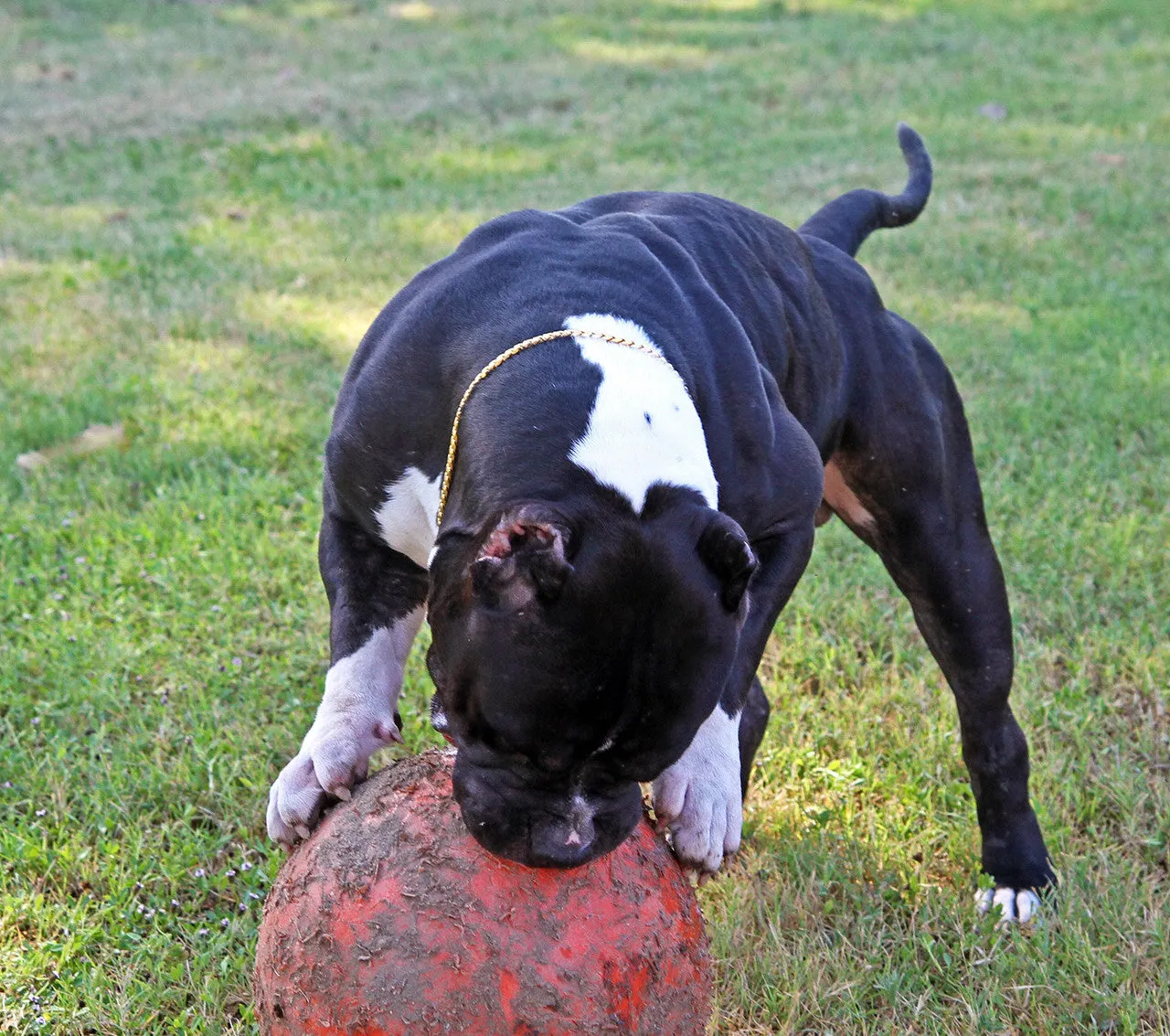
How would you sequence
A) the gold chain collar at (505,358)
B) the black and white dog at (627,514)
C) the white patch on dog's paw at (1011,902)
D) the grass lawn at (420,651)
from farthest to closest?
the white patch on dog's paw at (1011,902), the grass lawn at (420,651), the gold chain collar at (505,358), the black and white dog at (627,514)

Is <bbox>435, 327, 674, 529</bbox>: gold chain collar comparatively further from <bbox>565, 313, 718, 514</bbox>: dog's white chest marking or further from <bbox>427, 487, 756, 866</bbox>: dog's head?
<bbox>427, 487, 756, 866</bbox>: dog's head

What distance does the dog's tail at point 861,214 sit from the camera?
4301 mm

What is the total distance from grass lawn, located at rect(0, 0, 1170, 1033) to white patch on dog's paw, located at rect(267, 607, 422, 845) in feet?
1.76

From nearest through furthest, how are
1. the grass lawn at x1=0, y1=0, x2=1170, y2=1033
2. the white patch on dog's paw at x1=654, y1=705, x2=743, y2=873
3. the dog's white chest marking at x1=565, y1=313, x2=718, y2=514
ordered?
the dog's white chest marking at x1=565, y1=313, x2=718, y2=514 → the white patch on dog's paw at x1=654, y1=705, x2=743, y2=873 → the grass lawn at x1=0, y1=0, x2=1170, y2=1033

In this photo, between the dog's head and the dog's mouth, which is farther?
the dog's mouth

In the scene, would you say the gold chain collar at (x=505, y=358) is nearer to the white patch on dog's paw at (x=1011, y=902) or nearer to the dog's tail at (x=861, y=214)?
the dog's tail at (x=861, y=214)

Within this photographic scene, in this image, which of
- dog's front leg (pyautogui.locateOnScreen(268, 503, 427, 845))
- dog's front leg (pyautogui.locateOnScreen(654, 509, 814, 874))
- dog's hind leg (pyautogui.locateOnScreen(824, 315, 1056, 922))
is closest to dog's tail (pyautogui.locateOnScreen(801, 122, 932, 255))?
dog's hind leg (pyautogui.locateOnScreen(824, 315, 1056, 922))

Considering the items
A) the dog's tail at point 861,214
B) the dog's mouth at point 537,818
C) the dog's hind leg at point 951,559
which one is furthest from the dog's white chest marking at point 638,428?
the dog's tail at point 861,214

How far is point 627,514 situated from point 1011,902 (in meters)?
1.99

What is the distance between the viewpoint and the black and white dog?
2.29 metres

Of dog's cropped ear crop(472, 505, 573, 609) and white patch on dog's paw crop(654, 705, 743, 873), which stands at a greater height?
dog's cropped ear crop(472, 505, 573, 609)

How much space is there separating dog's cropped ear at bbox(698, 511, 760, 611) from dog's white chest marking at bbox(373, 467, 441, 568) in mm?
658

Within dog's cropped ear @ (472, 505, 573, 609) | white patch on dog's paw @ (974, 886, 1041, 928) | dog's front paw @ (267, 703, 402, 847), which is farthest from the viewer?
white patch on dog's paw @ (974, 886, 1041, 928)

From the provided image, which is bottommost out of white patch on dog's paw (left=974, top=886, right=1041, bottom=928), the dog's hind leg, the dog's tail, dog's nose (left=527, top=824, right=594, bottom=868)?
white patch on dog's paw (left=974, top=886, right=1041, bottom=928)
